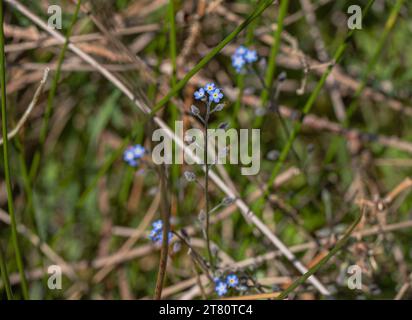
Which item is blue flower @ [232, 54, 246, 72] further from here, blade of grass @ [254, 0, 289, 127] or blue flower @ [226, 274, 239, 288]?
blue flower @ [226, 274, 239, 288]

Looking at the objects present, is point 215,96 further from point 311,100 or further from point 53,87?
point 53,87

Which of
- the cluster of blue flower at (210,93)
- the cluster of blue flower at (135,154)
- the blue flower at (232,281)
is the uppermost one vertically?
the cluster of blue flower at (135,154)

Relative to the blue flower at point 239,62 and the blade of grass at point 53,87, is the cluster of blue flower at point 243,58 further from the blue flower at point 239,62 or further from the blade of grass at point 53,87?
the blade of grass at point 53,87

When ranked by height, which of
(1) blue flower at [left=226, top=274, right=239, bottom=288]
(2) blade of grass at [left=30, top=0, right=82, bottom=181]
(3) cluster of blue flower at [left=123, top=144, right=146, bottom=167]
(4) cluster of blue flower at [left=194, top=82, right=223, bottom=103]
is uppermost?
(2) blade of grass at [left=30, top=0, right=82, bottom=181]

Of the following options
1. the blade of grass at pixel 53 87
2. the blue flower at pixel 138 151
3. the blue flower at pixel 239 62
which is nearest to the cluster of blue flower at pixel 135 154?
the blue flower at pixel 138 151

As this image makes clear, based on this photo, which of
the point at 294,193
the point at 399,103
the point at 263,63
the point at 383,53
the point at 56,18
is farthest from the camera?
the point at 383,53

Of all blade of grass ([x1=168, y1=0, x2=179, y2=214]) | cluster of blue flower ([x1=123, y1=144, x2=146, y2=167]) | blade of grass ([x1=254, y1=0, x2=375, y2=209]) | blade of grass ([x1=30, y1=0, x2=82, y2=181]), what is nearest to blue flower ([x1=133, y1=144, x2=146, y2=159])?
cluster of blue flower ([x1=123, y1=144, x2=146, y2=167])

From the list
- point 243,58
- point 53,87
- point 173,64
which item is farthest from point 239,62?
point 53,87
